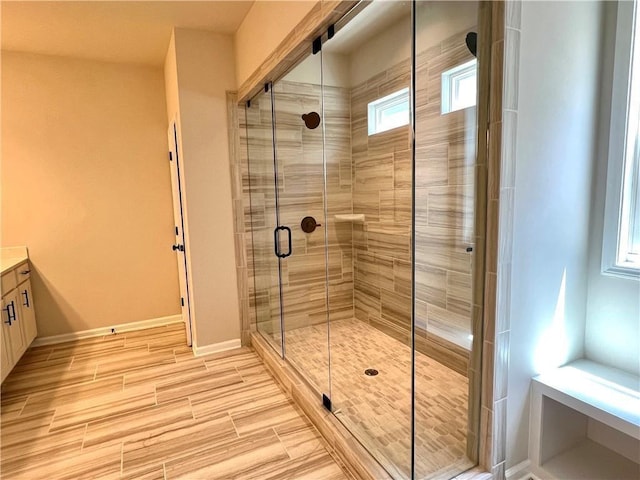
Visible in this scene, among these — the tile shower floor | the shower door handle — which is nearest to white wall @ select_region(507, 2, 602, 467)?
the tile shower floor

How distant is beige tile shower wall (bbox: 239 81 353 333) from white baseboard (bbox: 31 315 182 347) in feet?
4.20

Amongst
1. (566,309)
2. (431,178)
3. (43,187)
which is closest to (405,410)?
(566,309)

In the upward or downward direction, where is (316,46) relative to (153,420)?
upward

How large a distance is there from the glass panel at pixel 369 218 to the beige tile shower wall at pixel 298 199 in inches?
0.8

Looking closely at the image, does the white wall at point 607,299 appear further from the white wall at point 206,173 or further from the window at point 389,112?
the white wall at point 206,173

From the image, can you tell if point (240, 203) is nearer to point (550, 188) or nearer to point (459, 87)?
point (459, 87)

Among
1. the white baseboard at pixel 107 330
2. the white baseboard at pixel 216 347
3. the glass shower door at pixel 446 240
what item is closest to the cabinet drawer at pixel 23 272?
the white baseboard at pixel 107 330

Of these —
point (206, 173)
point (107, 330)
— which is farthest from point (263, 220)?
point (107, 330)

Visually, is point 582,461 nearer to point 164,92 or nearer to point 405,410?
point 405,410

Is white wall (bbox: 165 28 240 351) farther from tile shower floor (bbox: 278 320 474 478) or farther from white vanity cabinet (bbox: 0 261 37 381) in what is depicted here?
white vanity cabinet (bbox: 0 261 37 381)

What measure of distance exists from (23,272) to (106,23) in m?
2.25

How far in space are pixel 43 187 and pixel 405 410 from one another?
3717mm

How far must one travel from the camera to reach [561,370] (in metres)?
1.63

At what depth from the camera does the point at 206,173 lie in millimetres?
3062
